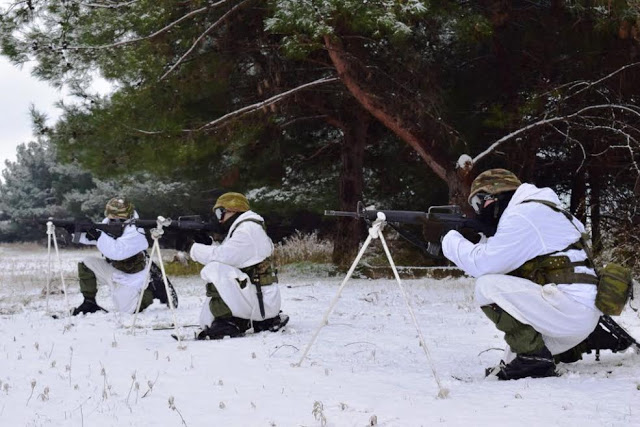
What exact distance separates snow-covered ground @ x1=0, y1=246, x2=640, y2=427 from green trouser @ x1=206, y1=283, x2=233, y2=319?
32 centimetres

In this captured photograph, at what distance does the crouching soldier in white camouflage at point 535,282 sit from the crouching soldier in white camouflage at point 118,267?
207 inches

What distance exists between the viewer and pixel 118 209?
889cm

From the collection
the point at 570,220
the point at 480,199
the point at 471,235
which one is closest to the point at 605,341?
the point at 570,220

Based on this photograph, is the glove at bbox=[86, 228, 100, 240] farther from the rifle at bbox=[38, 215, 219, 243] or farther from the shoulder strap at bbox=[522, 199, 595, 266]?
the shoulder strap at bbox=[522, 199, 595, 266]

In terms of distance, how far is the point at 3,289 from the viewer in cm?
1284

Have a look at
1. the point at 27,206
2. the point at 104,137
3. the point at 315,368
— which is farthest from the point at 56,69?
Result: the point at 27,206

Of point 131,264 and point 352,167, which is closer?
point 131,264

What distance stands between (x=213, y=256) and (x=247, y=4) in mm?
6519

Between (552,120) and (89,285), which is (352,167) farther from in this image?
(89,285)

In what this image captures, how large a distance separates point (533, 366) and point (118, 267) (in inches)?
236

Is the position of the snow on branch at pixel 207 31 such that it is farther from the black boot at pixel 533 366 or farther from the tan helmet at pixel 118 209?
the black boot at pixel 533 366

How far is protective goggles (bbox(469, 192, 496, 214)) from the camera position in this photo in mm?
4832

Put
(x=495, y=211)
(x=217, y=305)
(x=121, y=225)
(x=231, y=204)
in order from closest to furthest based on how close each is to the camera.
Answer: (x=495, y=211), (x=217, y=305), (x=231, y=204), (x=121, y=225)

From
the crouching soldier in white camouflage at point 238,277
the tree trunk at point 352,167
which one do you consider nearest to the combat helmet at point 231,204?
the crouching soldier in white camouflage at point 238,277
